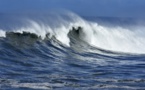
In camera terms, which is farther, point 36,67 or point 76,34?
point 76,34

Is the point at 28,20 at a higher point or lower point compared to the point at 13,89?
higher

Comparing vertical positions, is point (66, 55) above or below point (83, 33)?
below

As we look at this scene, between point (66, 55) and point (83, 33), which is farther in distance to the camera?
point (83, 33)

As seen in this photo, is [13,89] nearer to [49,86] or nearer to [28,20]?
[49,86]

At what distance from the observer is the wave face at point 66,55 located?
13.2m

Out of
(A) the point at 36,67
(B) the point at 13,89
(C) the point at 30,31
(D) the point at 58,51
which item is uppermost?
(C) the point at 30,31

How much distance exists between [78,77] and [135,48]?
1430 cm

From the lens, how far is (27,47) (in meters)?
20.9

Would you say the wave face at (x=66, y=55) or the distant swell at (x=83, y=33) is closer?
the wave face at (x=66, y=55)

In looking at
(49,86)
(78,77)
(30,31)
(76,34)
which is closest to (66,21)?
(76,34)

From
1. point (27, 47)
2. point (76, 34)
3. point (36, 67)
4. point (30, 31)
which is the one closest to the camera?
point (36, 67)

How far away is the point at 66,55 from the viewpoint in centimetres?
2039

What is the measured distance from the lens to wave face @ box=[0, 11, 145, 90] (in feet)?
43.2

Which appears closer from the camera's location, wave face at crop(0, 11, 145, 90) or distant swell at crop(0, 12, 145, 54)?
wave face at crop(0, 11, 145, 90)
